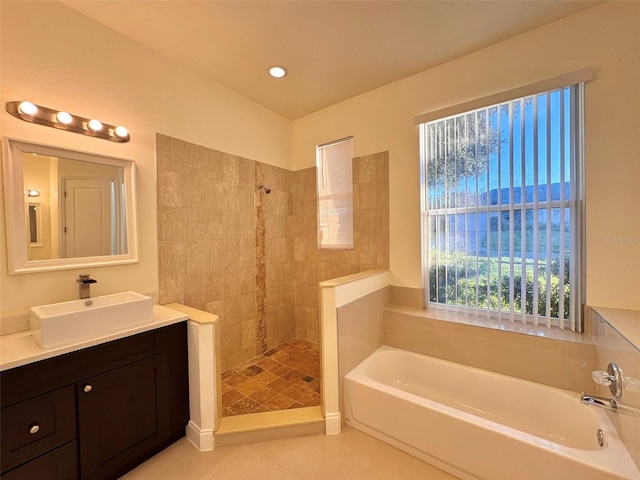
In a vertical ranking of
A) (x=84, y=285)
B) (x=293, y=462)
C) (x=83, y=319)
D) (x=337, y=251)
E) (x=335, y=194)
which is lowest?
(x=293, y=462)

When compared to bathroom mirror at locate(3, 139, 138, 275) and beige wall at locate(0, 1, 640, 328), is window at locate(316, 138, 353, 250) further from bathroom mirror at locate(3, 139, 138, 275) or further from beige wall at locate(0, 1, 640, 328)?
bathroom mirror at locate(3, 139, 138, 275)

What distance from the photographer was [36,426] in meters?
1.16

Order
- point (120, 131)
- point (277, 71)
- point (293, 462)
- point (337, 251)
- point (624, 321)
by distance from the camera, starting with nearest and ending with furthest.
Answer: point (624, 321)
point (293, 462)
point (120, 131)
point (277, 71)
point (337, 251)

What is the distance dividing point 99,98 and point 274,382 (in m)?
2.57

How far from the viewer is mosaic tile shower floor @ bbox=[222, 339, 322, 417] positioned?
6.59 feet

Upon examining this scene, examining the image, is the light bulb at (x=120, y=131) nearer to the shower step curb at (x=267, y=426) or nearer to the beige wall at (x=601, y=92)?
the shower step curb at (x=267, y=426)

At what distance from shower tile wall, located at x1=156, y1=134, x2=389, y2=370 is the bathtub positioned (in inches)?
41.2

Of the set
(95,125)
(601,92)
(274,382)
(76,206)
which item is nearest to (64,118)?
(95,125)

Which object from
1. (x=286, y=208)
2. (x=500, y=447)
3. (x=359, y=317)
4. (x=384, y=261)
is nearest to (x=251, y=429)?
(x=359, y=317)

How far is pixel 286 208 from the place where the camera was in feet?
10.3

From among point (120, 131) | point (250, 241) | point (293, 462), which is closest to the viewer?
point (293, 462)

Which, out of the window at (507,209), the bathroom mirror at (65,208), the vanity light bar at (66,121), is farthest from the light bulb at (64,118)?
the window at (507,209)

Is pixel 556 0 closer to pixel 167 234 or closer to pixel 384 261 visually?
pixel 384 261

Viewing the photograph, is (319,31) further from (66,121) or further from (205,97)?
(66,121)
